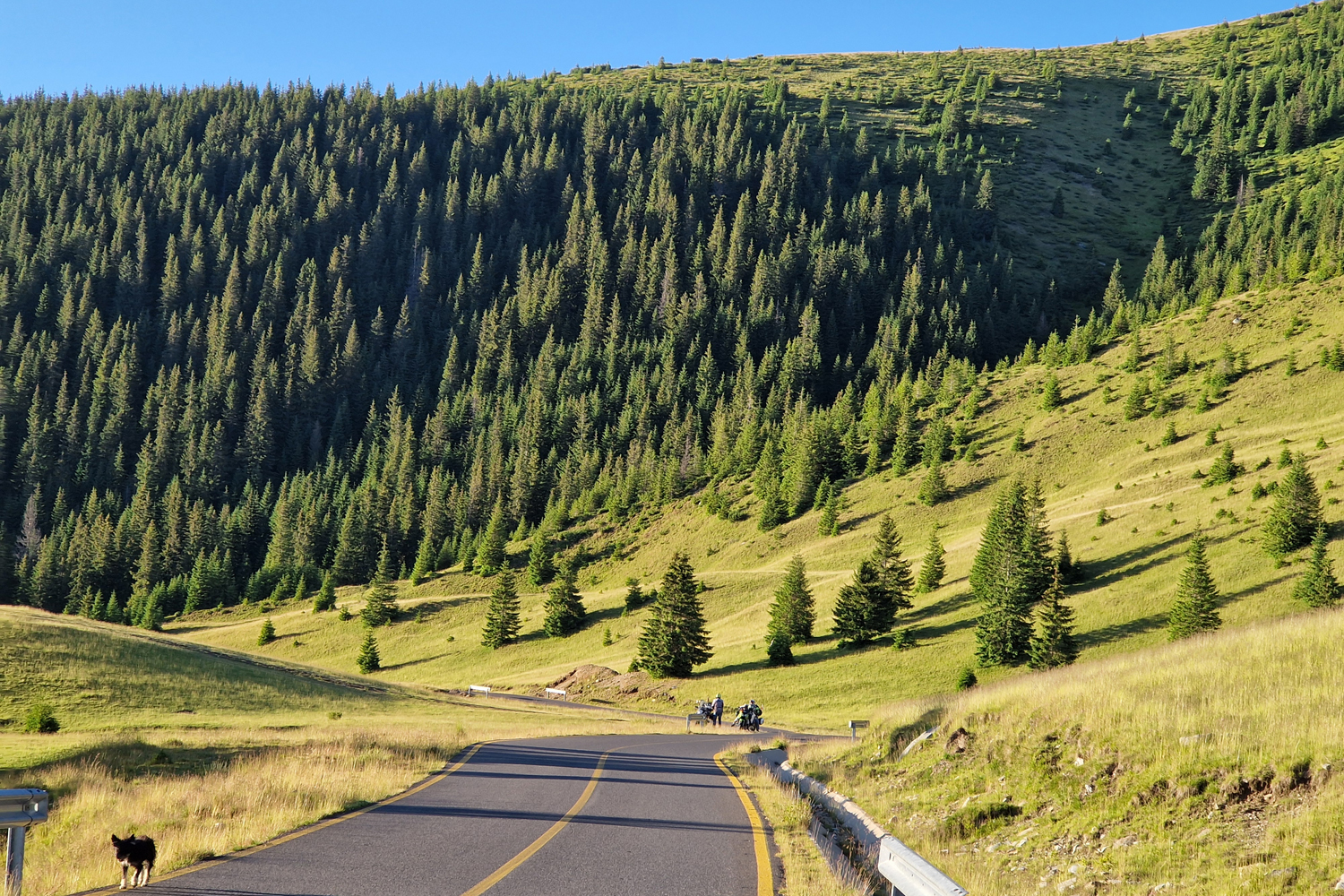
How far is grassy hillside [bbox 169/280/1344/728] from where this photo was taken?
4747cm

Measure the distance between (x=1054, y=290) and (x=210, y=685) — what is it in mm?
189506

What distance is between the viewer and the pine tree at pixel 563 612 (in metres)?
80.6

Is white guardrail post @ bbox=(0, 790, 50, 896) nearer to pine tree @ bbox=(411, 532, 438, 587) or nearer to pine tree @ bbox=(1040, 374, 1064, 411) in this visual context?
pine tree @ bbox=(1040, 374, 1064, 411)

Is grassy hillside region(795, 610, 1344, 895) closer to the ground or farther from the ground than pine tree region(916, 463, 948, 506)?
closer to the ground

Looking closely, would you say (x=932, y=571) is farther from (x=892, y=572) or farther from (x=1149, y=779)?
(x=1149, y=779)

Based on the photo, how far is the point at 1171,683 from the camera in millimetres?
13578

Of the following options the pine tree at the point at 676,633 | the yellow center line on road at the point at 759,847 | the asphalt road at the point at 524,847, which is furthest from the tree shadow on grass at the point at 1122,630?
the asphalt road at the point at 524,847

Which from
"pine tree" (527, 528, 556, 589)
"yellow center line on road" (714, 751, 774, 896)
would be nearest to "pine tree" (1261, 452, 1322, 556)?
"yellow center line on road" (714, 751, 774, 896)

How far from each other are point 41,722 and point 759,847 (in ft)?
83.9

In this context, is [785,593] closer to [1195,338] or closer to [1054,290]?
[1195,338]

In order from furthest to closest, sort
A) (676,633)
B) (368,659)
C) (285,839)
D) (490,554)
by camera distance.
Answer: (490,554)
(368,659)
(676,633)
(285,839)

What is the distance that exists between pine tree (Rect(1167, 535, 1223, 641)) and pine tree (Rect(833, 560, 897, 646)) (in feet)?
56.5

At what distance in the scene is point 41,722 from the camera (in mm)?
25797

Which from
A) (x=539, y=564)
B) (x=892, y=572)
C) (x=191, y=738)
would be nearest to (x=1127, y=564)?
(x=892, y=572)
